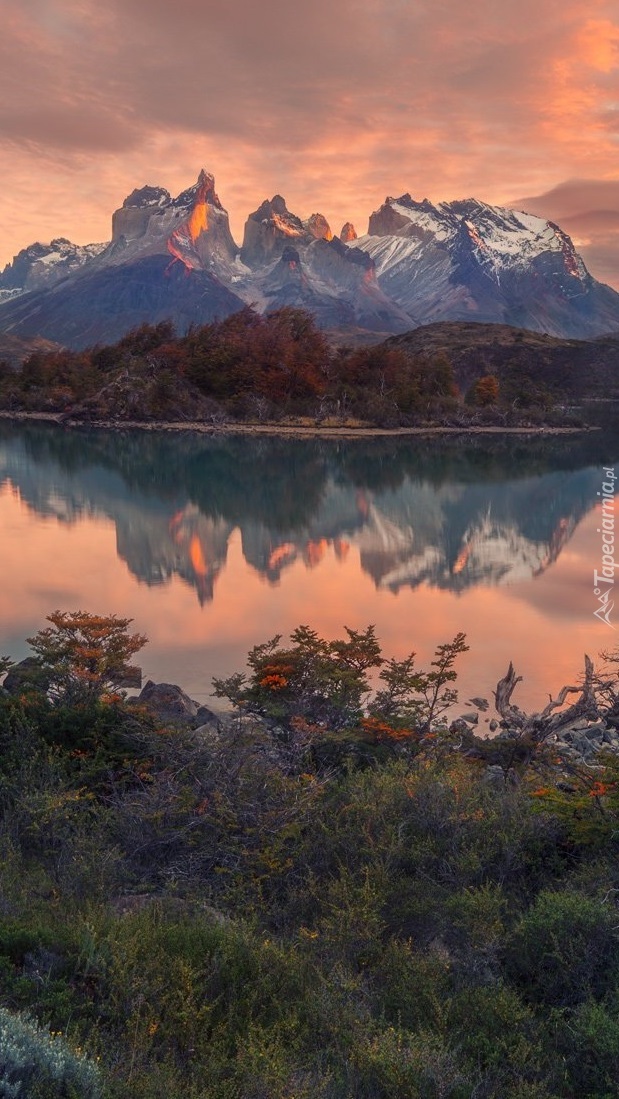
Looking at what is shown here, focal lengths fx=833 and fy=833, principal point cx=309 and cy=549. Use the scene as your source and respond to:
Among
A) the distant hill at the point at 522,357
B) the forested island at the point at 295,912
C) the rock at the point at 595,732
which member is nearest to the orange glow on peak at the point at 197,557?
the rock at the point at 595,732

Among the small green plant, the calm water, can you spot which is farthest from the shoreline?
the small green plant

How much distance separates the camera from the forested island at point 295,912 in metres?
4.79

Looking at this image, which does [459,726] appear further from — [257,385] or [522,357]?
[522,357]

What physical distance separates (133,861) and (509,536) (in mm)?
26250

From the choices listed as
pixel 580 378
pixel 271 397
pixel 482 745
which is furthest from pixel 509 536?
pixel 580 378

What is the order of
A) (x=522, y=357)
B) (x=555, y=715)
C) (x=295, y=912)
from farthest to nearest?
(x=522, y=357) → (x=555, y=715) → (x=295, y=912)

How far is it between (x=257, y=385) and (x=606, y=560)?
61.0 meters

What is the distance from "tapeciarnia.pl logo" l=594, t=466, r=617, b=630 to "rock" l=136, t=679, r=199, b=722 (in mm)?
10883

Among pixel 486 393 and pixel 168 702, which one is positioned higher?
pixel 486 393

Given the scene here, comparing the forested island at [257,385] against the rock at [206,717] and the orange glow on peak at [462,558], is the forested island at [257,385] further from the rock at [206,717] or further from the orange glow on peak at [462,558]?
the rock at [206,717]

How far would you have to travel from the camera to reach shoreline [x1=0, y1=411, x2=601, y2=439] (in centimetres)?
7550

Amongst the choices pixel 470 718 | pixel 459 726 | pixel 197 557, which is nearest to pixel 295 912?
pixel 459 726

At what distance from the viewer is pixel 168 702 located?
1265 centimetres

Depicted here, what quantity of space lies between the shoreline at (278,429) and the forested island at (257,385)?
1219 mm
